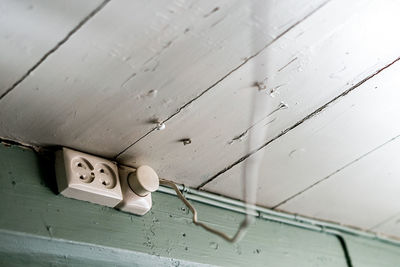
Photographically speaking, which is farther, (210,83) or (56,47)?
(210,83)

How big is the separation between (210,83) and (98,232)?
348 mm

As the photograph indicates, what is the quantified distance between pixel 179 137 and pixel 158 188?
149mm

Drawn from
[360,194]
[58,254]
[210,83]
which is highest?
[210,83]

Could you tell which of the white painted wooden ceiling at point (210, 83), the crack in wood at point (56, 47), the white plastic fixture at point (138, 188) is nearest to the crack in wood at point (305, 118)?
the white painted wooden ceiling at point (210, 83)

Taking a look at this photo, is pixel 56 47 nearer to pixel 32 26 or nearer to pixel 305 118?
pixel 32 26

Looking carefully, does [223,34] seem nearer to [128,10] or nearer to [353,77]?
[128,10]

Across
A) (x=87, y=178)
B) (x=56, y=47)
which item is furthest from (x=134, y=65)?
(x=87, y=178)

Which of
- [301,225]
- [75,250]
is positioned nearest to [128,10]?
[75,250]

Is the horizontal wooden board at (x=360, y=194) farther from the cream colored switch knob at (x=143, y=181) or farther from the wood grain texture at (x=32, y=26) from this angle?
the wood grain texture at (x=32, y=26)

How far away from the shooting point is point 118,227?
103 centimetres

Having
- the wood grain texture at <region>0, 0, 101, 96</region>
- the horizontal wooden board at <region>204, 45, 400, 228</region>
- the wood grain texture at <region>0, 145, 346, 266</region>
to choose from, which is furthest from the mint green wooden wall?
the wood grain texture at <region>0, 0, 101, 96</region>

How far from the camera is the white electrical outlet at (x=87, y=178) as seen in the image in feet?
3.18

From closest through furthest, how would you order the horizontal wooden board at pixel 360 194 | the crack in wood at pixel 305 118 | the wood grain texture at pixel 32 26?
the wood grain texture at pixel 32 26, the crack in wood at pixel 305 118, the horizontal wooden board at pixel 360 194

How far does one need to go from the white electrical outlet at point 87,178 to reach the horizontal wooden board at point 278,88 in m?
0.05
